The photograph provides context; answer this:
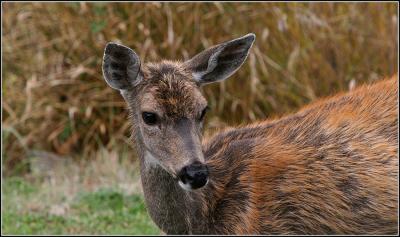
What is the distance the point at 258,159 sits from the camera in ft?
18.8

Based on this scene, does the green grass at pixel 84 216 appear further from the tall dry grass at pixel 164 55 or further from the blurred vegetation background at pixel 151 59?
the tall dry grass at pixel 164 55

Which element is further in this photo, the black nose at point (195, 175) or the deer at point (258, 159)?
the deer at point (258, 159)

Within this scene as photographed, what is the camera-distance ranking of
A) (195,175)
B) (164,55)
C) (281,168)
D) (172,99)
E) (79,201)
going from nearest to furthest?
(195,175) → (172,99) → (281,168) → (79,201) → (164,55)

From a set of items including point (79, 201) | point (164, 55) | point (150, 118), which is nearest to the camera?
point (150, 118)

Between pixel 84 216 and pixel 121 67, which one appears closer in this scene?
pixel 121 67

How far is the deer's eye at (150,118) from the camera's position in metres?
5.49

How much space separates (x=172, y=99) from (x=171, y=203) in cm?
71

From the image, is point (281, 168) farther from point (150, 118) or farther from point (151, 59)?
point (151, 59)

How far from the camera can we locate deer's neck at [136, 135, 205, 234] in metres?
5.64

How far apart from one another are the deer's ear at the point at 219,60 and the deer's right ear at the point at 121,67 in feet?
1.13

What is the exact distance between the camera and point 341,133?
566 cm

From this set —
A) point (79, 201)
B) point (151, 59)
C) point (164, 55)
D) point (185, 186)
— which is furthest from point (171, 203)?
point (164, 55)

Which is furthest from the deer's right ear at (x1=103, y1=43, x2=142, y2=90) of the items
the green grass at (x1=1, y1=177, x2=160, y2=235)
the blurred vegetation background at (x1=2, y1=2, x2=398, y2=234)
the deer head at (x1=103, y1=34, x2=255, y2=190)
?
the blurred vegetation background at (x1=2, y1=2, x2=398, y2=234)

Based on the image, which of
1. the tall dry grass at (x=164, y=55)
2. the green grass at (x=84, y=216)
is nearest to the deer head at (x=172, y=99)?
the green grass at (x=84, y=216)
